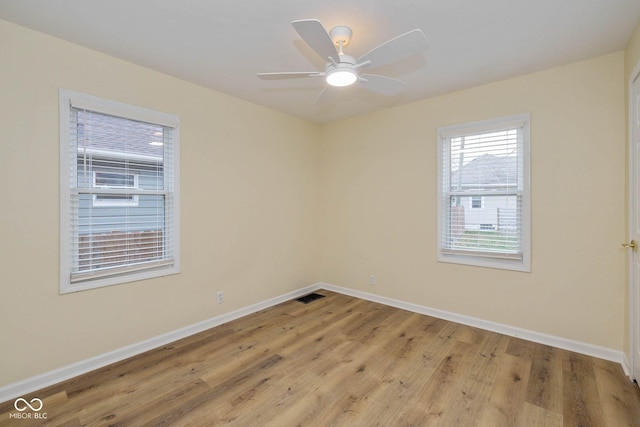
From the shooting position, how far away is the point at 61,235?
2268 millimetres

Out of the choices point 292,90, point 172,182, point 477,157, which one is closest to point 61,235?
point 172,182

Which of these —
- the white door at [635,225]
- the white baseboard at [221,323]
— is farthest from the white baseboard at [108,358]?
the white door at [635,225]

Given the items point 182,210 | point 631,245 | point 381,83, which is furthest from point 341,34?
point 631,245

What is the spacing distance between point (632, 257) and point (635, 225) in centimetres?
26

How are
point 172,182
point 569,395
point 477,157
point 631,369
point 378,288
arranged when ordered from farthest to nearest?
1. point 378,288
2. point 477,157
3. point 172,182
4. point 631,369
5. point 569,395

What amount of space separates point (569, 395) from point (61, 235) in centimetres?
392

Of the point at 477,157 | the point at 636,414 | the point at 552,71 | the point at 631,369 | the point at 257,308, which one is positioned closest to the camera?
the point at 636,414

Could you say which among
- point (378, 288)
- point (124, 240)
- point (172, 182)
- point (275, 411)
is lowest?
point (275, 411)

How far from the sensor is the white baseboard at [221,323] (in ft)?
7.02

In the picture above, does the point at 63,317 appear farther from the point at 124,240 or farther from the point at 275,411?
the point at 275,411

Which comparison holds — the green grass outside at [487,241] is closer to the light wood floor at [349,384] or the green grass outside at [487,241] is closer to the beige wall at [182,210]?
the light wood floor at [349,384]

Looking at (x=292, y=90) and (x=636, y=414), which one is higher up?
(x=292, y=90)

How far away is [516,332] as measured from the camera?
2.93 m

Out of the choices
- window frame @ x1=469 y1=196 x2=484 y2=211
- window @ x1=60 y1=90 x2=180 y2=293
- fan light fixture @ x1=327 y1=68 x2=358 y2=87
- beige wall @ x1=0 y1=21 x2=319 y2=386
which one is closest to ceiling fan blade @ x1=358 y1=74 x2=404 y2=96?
fan light fixture @ x1=327 y1=68 x2=358 y2=87
